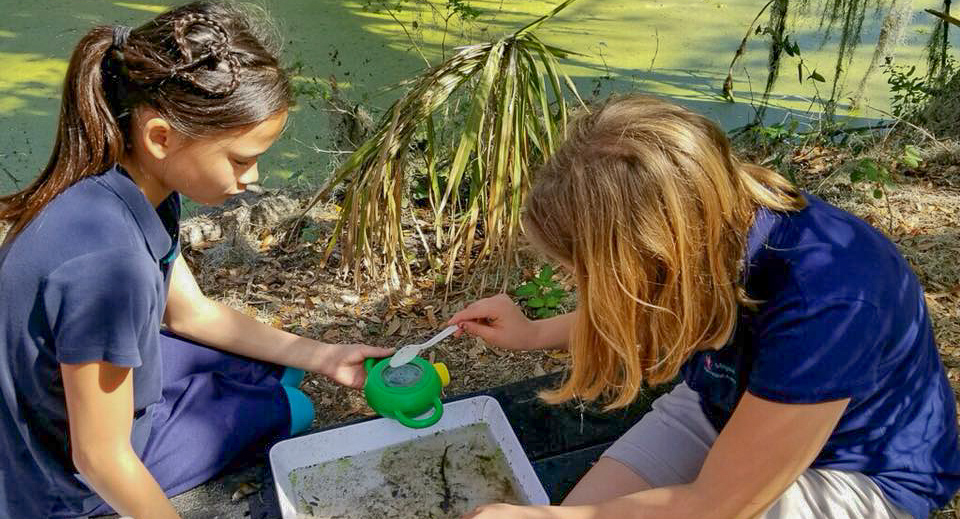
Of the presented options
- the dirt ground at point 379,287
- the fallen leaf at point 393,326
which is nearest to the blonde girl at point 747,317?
the dirt ground at point 379,287

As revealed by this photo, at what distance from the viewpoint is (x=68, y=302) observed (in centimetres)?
123

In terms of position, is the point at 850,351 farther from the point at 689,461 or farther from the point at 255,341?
the point at 255,341

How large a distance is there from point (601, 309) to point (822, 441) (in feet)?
1.22

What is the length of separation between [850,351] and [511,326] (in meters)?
0.78

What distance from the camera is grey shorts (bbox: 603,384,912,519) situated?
1.31 m

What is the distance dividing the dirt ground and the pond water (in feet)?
2.54

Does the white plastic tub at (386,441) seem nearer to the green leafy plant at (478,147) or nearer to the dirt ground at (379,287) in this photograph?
the dirt ground at (379,287)

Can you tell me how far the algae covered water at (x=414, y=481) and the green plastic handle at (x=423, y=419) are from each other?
117 millimetres

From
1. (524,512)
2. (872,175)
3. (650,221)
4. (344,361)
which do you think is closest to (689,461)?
(524,512)

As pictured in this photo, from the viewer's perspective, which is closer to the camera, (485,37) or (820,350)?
(820,350)

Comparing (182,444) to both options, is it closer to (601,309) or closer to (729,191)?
(601,309)

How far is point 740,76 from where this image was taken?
14.1ft

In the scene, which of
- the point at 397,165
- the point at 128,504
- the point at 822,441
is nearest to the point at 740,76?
the point at 397,165

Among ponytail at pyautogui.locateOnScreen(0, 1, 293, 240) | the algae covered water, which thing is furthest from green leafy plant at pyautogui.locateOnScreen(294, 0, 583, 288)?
ponytail at pyautogui.locateOnScreen(0, 1, 293, 240)
